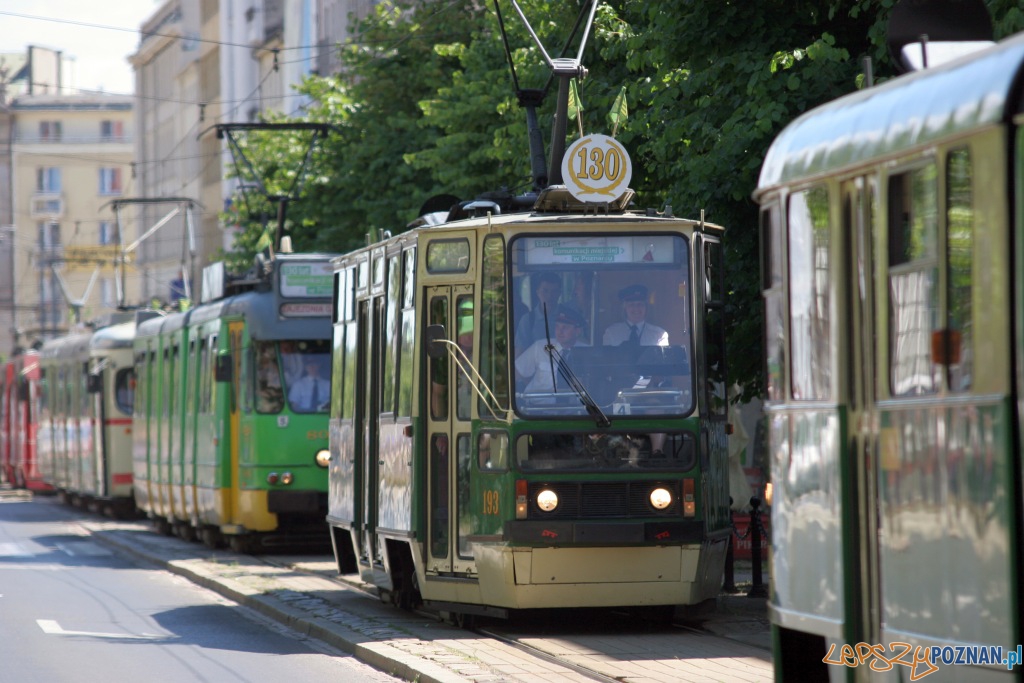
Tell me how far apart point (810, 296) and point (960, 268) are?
131 cm

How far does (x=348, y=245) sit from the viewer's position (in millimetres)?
33438

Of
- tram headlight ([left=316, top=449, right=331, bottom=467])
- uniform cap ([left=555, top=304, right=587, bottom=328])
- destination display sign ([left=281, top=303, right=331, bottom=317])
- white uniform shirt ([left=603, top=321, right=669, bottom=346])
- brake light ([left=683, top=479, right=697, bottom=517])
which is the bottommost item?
brake light ([left=683, top=479, right=697, bottom=517])

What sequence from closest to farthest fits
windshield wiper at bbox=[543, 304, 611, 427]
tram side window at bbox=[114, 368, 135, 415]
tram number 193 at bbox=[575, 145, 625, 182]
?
1. windshield wiper at bbox=[543, 304, 611, 427]
2. tram number 193 at bbox=[575, 145, 625, 182]
3. tram side window at bbox=[114, 368, 135, 415]

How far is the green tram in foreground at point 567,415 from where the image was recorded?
1253 cm

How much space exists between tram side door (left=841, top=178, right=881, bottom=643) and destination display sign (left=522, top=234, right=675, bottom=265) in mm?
5874

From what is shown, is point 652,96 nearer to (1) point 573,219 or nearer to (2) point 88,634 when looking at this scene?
(1) point 573,219

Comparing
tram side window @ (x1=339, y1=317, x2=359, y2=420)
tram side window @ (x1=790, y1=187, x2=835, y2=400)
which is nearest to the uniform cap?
tram side window @ (x1=339, y1=317, x2=359, y2=420)

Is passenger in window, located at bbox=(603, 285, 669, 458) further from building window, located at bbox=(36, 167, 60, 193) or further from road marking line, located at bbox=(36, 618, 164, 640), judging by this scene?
building window, located at bbox=(36, 167, 60, 193)

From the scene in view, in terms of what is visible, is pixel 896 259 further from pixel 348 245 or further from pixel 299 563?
pixel 348 245

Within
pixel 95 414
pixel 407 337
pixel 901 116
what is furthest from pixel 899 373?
pixel 95 414

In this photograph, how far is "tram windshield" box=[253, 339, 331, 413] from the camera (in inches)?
894

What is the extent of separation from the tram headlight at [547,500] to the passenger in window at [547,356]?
662 millimetres

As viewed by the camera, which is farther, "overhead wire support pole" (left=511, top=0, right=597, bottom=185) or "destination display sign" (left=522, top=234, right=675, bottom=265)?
"overhead wire support pole" (left=511, top=0, right=597, bottom=185)

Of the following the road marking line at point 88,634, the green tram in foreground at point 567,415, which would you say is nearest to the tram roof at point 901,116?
the green tram in foreground at point 567,415
